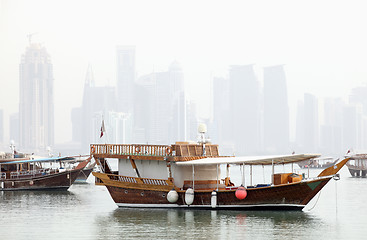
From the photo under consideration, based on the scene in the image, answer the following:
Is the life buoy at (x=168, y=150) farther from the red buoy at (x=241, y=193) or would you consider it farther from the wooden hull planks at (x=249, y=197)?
the red buoy at (x=241, y=193)

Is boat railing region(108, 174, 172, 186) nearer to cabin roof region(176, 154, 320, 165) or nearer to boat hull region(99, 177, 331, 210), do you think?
boat hull region(99, 177, 331, 210)

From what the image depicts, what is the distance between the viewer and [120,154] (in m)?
37.8

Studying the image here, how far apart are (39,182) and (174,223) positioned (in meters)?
28.1

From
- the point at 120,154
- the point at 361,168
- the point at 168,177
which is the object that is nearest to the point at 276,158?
the point at 168,177

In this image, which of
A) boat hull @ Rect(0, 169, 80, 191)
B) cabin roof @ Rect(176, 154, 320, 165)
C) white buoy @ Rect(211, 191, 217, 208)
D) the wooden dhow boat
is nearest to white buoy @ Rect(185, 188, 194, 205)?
the wooden dhow boat

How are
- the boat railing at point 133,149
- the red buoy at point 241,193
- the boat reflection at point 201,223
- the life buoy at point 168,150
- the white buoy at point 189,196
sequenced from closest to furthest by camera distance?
the boat reflection at point 201,223
the red buoy at point 241,193
the white buoy at point 189,196
the life buoy at point 168,150
the boat railing at point 133,149

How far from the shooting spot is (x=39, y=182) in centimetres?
5647

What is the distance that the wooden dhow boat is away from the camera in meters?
33.5

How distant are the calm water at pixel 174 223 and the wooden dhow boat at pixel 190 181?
63 cm

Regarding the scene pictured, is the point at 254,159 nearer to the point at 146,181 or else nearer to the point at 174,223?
the point at 174,223

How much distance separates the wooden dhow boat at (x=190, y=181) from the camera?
3347cm

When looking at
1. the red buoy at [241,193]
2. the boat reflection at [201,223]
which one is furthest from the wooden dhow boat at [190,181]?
the boat reflection at [201,223]

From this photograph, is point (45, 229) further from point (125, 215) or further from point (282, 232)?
point (282, 232)

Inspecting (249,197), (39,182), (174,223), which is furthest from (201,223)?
(39,182)
